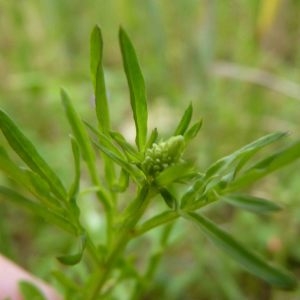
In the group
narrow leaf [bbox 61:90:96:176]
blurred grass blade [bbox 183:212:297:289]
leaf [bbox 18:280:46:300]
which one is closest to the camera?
blurred grass blade [bbox 183:212:297:289]

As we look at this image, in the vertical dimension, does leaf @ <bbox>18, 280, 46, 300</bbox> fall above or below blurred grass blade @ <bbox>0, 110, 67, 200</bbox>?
below

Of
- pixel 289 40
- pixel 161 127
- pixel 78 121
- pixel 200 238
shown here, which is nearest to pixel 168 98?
pixel 161 127

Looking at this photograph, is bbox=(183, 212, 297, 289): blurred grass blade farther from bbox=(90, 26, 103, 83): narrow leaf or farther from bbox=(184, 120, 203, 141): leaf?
bbox=(90, 26, 103, 83): narrow leaf

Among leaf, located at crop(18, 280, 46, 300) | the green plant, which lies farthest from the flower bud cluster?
leaf, located at crop(18, 280, 46, 300)

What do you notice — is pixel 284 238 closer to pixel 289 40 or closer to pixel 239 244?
pixel 239 244

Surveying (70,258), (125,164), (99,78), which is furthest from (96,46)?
(70,258)

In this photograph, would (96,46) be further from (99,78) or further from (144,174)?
(144,174)

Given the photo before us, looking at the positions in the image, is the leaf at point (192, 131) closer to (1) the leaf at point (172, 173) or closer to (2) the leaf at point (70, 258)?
(1) the leaf at point (172, 173)
